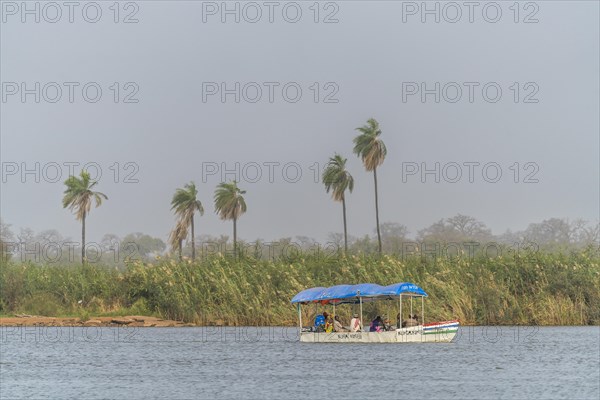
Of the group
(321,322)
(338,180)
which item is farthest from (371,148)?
(321,322)

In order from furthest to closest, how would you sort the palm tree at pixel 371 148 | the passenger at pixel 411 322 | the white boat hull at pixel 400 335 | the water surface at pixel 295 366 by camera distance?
the palm tree at pixel 371 148
the passenger at pixel 411 322
the white boat hull at pixel 400 335
the water surface at pixel 295 366

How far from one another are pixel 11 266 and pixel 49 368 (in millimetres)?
38299

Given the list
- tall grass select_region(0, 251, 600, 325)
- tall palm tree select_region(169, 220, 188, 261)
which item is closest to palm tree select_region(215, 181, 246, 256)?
tall palm tree select_region(169, 220, 188, 261)

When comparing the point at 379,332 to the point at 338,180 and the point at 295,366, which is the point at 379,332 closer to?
the point at 295,366

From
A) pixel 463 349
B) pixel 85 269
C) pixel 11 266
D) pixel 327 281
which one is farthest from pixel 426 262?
pixel 11 266

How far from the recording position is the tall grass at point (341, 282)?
73.2 metres

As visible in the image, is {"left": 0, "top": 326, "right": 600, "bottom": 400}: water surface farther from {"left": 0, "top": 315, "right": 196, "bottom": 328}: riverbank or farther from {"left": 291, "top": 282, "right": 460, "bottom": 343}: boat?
{"left": 0, "top": 315, "right": 196, "bottom": 328}: riverbank

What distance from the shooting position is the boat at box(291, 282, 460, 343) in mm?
60938

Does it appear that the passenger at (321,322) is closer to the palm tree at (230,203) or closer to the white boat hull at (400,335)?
the white boat hull at (400,335)

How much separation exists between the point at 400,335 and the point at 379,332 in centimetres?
120

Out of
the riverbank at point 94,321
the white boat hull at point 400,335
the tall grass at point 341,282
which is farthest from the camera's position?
the riverbank at point 94,321

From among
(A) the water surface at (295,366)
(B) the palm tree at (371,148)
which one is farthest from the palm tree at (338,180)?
(A) the water surface at (295,366)

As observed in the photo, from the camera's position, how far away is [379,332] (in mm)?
61938

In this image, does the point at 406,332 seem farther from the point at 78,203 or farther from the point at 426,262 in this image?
the point at 78,203
